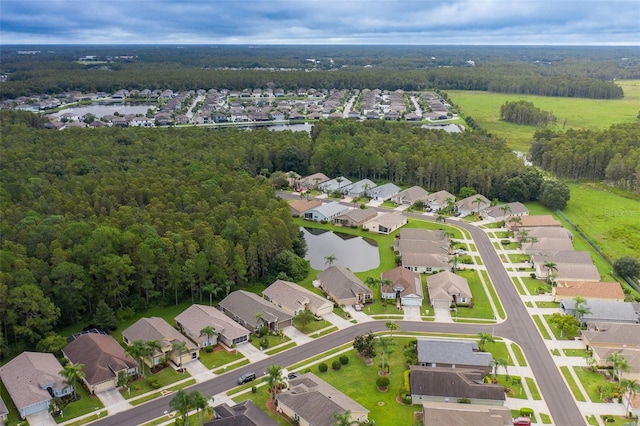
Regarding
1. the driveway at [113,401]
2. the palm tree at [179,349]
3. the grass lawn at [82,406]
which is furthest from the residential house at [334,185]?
the grass lawn at [82,406]

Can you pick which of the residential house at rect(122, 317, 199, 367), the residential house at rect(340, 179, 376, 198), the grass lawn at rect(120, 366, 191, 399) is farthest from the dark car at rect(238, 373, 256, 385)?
the residential house at rect(340, 179, 376, 198)

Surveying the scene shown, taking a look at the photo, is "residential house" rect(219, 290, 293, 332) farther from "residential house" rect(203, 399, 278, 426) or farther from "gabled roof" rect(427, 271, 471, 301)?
"gabled roof" rect(427, 271, 471, 301)

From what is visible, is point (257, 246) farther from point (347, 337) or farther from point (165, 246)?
point (347, 337)

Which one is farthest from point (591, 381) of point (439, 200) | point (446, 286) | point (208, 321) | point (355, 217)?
point (439, 200)

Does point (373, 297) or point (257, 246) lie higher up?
point (257, 246)

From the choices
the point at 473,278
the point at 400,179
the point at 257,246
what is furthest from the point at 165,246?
the point at 400,179

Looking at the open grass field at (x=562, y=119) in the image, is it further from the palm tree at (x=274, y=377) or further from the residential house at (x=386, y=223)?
the palm tree at (x=274, y=377)

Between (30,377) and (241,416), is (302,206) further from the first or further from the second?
(241,416)
